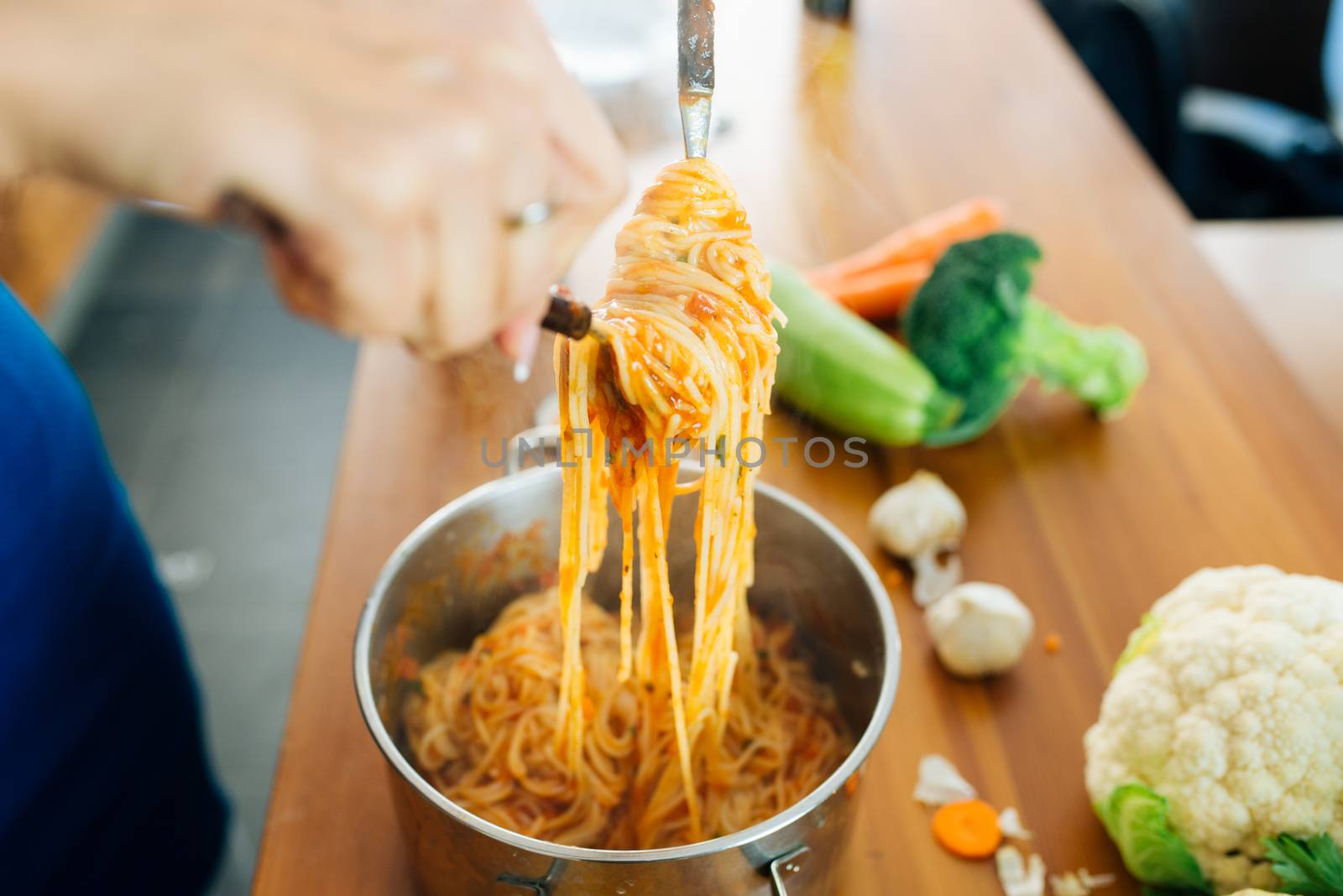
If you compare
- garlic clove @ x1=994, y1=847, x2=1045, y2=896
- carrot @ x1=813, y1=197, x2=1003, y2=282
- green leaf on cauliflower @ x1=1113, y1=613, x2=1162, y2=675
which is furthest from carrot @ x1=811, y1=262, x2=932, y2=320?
garlic clove @ x1=994, y1=847, x2=1045, y2=896

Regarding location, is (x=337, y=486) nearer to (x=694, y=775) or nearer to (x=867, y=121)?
(x=694, y=775)

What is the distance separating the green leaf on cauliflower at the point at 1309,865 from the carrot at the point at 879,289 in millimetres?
1048

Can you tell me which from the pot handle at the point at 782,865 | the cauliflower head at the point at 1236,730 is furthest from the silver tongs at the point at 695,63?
the cauliflower head at the point at 1236,730

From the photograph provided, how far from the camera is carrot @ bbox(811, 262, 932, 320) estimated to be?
1.81 meters

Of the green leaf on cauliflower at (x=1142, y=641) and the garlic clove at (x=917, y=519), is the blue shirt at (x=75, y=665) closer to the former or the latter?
the garlic clove at (x=917, y=519)

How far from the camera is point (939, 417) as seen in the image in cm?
160

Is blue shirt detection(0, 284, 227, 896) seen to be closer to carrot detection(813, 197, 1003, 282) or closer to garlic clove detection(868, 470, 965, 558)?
garlic clove detection(868, 470, 965, 558)

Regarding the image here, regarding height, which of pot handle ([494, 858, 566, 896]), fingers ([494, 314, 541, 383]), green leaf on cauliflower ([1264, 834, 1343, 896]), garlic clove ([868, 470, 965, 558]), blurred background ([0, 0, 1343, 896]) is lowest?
blurred background ([0, 0, 1343, 896])

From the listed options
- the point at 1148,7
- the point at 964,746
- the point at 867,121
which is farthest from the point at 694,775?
the point at 1148,7

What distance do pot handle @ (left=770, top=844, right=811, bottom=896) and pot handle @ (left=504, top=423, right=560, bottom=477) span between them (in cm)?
55

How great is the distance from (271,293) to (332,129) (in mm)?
3596

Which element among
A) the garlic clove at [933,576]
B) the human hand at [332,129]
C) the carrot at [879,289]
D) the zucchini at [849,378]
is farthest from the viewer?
the carrot at [879,289]

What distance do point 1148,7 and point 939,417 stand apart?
5.56 ft

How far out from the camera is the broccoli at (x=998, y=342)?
1589 mm
